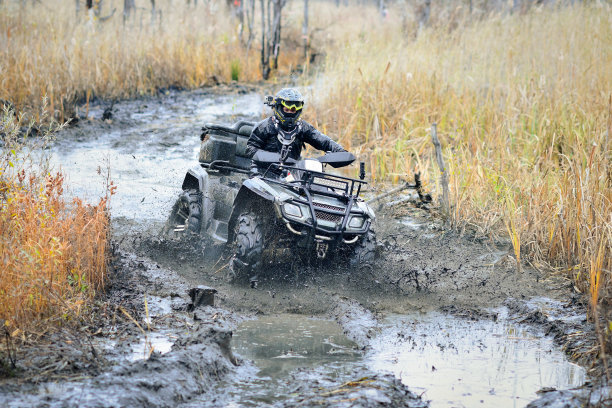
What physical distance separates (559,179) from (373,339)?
12.2ft

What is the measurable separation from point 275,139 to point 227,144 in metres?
0.70

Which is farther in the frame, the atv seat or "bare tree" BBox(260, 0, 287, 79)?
"bare tree" BBox(260, 0, 287, 79)

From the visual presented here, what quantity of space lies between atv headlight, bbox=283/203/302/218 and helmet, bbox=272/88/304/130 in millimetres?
1303

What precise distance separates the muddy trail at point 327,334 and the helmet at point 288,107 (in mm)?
1485

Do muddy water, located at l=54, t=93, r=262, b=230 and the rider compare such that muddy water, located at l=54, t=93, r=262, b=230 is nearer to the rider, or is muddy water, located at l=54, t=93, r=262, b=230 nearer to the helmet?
the rider

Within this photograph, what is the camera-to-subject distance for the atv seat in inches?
301

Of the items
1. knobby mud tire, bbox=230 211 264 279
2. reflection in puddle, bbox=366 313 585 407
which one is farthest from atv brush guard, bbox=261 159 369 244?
reflection in puddle, bbox=366 313 585 407

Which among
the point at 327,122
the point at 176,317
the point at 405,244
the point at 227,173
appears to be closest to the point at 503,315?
the point at 405,244

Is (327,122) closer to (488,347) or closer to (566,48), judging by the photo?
(566,48)

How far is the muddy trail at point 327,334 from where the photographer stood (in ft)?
13.1

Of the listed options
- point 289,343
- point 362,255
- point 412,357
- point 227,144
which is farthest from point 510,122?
point 289,343

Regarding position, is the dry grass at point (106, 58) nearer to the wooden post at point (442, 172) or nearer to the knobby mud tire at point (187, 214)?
the knobby mud tire at point (187, 214)

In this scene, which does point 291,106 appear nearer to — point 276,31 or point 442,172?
point 442,172

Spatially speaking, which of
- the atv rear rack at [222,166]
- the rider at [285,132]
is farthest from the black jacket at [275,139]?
the atv rear rack at [222,166]
